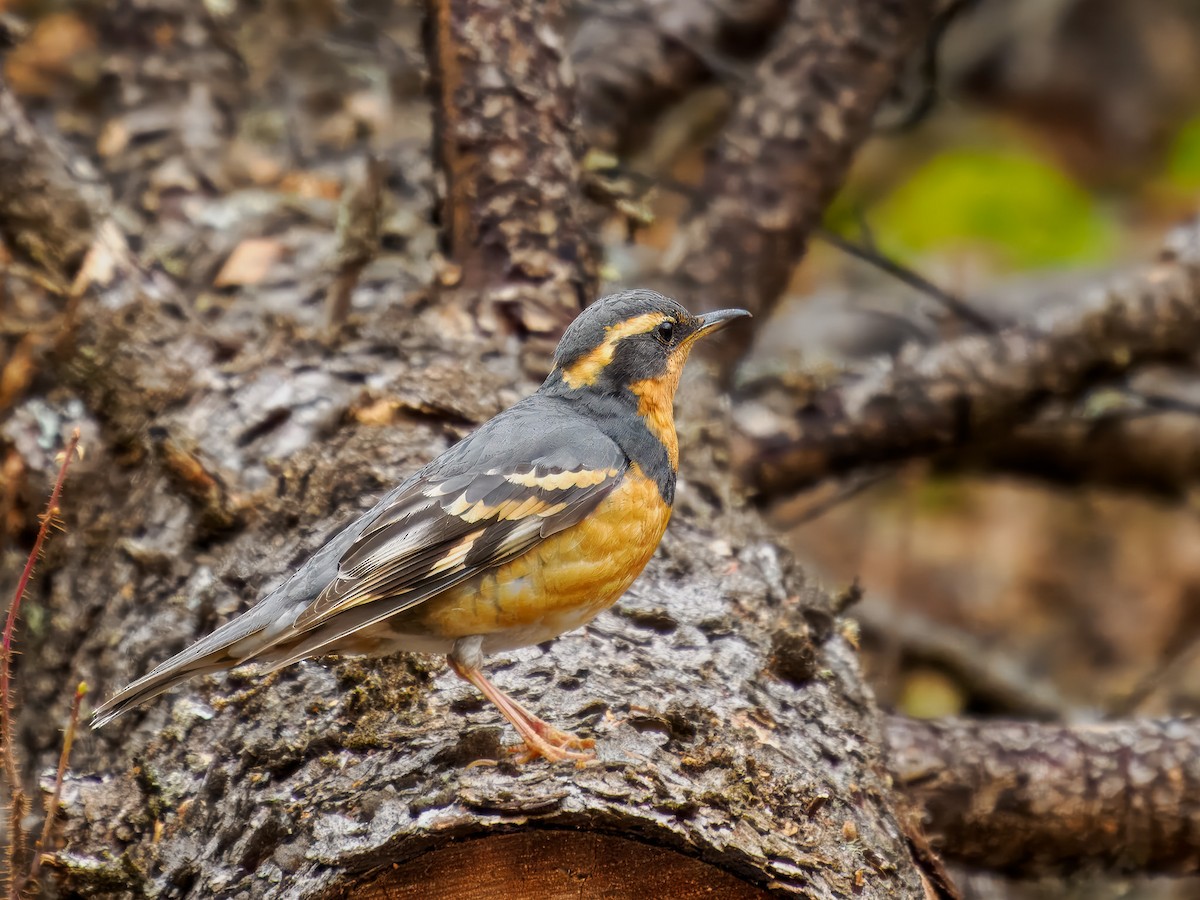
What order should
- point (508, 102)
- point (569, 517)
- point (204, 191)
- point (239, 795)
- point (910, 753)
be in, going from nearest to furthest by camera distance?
point (239, 795) → point (569, 517) → point (910, 753) → point (508, 102) → point (204, 191)

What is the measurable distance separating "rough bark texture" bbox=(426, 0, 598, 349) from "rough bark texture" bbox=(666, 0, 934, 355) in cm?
115

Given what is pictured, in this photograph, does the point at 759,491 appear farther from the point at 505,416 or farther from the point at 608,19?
the point at 608,19

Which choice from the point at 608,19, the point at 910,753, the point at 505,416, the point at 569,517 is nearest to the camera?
the point at 569,517

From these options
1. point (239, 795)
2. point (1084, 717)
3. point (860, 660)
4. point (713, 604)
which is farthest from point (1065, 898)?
point (239, 795)

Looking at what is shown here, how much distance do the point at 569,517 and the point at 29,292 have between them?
9.66ft

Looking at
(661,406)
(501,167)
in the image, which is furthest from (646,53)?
(661,406)

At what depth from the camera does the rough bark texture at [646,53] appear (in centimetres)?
736

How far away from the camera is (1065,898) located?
5734mm

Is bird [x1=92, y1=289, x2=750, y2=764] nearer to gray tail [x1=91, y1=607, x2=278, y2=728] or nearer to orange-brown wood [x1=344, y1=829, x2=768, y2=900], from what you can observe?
gray tail [x1=91, y1=607, x2=278, y2=728]

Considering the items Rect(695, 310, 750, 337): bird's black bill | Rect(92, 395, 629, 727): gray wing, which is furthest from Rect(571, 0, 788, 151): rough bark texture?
Rect(92, 395, 629, 727): gray wing

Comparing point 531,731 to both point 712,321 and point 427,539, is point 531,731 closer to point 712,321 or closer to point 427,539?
point 427,539

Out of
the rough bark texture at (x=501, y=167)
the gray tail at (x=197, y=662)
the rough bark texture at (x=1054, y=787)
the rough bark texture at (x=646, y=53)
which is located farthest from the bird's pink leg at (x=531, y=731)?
the rough bark texture at (x=646, y=53)

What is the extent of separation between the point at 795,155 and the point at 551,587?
3.47 m

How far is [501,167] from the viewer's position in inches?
212
